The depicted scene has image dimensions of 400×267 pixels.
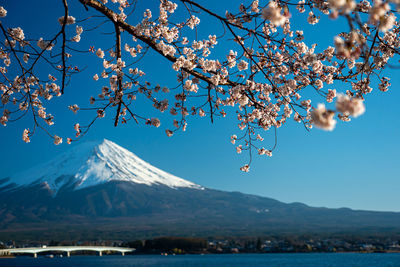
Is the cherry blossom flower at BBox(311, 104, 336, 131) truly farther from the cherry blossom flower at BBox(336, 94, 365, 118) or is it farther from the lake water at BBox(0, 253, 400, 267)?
the lake water at BBox(0, 253, 400, 267)

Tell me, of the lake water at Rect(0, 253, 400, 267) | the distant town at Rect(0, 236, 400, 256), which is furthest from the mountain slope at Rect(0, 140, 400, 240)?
the lake water at Rect(0, 253, 400, 267)

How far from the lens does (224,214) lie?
16112 cm

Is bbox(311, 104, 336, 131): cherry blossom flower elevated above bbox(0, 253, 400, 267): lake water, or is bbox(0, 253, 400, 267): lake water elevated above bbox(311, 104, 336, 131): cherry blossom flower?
bbox(311, 104, 336, 131): cherry blossom flower

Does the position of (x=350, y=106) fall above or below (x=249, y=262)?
above

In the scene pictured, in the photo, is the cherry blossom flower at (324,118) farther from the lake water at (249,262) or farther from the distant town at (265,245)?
the distant town at (265,245)

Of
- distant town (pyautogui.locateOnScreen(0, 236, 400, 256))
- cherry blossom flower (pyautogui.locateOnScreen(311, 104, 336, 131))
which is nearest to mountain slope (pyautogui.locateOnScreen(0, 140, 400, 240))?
distant town (pyautogui.locateOnScreen(0, 236, 400, 256))

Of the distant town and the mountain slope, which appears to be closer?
the distant town

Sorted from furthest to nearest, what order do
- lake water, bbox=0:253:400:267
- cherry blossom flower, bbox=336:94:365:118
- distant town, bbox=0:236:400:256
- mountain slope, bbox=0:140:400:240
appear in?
mountain slope, bbox=0:140:400:240
distant town, bbox=0:236:400:256
lake water, bbox=0:253:400:267
cherry blossom flower, bbox=336:94:365:118

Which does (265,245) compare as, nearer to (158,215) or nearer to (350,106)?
(158,215)

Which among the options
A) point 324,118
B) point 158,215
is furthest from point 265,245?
point 324,118

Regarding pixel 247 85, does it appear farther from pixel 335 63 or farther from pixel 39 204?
Answer: pixel 39 204

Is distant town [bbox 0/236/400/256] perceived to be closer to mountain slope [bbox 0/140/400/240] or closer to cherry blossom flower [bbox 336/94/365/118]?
mountain slope [bbox 0/140/400/240]

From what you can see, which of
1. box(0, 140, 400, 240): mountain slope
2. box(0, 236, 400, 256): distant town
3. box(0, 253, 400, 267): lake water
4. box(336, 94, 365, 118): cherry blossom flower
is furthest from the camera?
box(0, 140, 400, 240): mountain slope

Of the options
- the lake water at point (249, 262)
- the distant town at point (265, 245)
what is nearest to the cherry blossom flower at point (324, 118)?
the lake water at point (249, 262)
